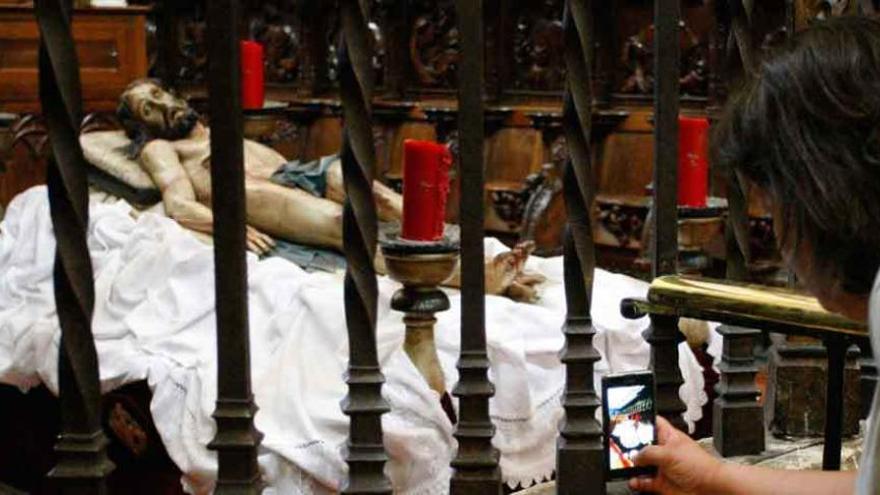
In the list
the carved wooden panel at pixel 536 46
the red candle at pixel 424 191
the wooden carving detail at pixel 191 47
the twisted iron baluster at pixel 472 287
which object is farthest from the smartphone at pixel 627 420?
Result: the wooden carving detail at pixel 191 47

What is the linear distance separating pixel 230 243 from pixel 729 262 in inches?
28.3

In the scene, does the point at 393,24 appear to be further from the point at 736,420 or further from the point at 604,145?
the point at 736,420

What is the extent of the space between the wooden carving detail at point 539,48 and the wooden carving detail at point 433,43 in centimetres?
36

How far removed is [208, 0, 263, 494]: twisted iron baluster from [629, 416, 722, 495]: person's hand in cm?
45

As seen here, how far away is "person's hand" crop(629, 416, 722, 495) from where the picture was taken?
4.61 feet

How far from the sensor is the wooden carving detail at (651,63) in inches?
219

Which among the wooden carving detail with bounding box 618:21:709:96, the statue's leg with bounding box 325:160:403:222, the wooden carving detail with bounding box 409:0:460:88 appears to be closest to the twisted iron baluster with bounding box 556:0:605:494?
the statue's leg with bounding box 325:160:403:222

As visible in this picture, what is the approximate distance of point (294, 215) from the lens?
13.1 feet

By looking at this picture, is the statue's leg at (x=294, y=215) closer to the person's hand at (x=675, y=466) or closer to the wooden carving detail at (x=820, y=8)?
the wooden carving detail at (x=820, y=8)

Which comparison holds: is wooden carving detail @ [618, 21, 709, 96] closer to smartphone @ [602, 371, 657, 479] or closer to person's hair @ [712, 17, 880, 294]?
smartphone @ [602, 371, 657, 479]

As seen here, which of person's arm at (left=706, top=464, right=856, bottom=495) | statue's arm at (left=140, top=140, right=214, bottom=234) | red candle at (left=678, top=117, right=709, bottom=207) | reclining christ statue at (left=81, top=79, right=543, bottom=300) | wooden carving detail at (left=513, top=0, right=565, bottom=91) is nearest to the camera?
person's arm at (left=706, top=464, right=856, bottom=495)

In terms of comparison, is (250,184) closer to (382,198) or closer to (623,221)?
(382,198)

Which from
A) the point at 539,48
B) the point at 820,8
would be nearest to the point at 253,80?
the point at 820,8

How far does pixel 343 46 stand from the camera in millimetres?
1128
